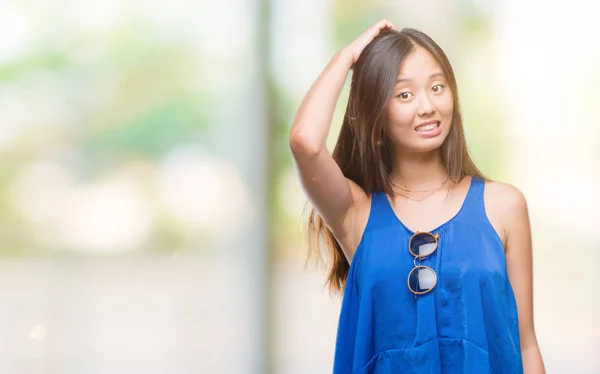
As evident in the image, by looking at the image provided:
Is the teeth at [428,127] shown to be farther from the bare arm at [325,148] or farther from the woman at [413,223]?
the bare arm at [325,148]

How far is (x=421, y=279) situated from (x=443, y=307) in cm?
6

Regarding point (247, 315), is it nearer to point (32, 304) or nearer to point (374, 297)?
point (32, 304)

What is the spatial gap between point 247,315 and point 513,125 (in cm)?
113

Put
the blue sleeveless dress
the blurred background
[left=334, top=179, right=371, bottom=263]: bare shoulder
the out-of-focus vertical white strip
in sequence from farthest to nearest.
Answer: the out-of-focus vertical white strip
the blurred background
[left=334, top=179, right=371, bottom=263]: bare shoulder
the blue sleeveless dress

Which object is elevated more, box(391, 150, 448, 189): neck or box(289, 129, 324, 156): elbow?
box(289, 129, 324, 156): elbow

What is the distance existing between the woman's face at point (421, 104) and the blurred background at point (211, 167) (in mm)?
1296

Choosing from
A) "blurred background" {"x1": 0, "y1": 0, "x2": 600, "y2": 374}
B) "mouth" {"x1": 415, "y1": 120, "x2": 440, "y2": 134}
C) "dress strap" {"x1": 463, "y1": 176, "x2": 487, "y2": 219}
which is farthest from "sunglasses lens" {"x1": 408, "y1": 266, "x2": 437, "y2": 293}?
"blurred background" {"x1": 0, "y1": 0, "x2": 600, "y2": 374}

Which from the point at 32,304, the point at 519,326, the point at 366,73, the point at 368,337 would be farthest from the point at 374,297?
the point at 32,304

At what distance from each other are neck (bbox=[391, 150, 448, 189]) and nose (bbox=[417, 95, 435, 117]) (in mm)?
109

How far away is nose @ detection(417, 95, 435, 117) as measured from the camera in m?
1.77

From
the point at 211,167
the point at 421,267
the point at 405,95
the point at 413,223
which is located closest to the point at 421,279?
the point at 421,267

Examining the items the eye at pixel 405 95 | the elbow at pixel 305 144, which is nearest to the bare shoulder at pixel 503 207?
the eye at pixel 405 95

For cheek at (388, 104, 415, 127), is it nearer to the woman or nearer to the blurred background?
the woman

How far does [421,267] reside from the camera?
5.69 feet
